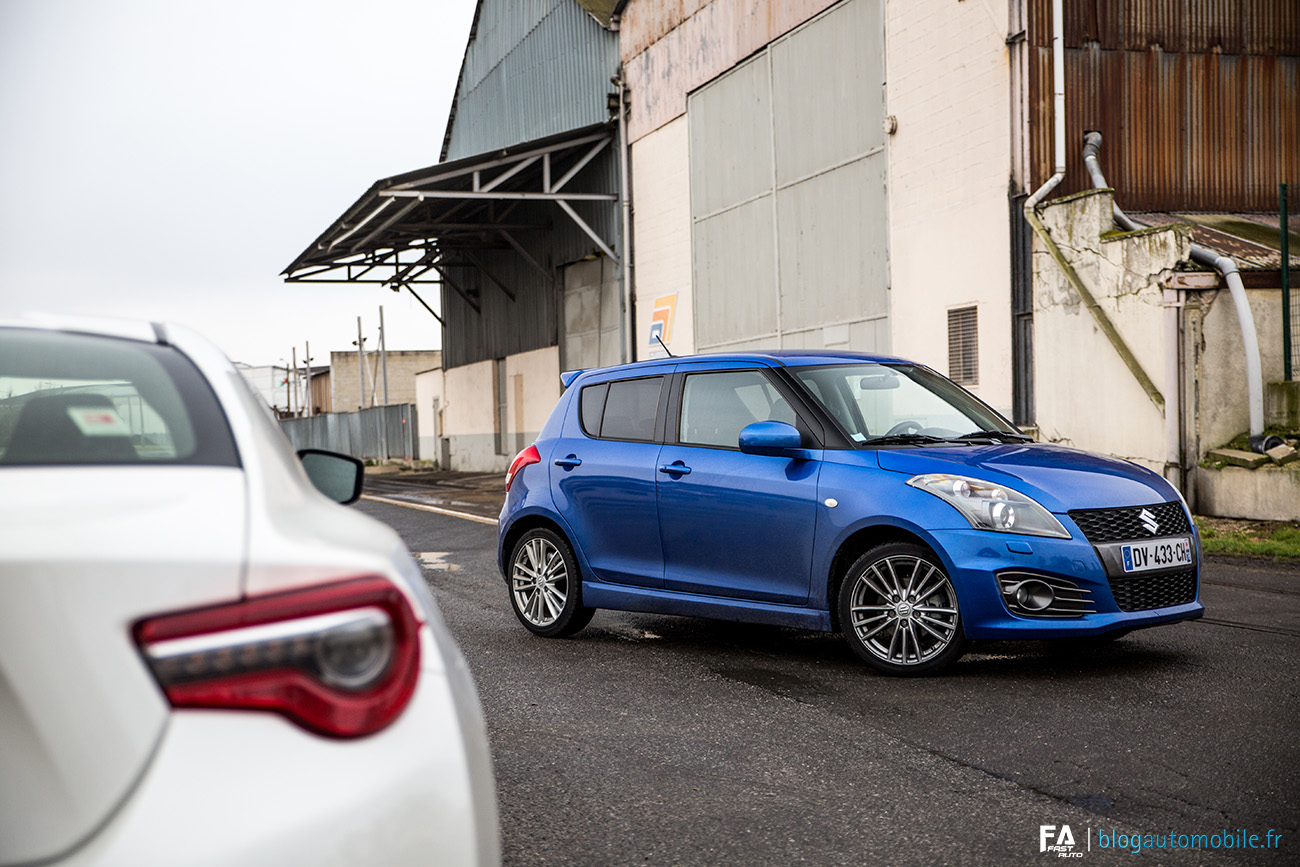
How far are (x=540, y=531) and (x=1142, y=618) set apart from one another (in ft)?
11.5

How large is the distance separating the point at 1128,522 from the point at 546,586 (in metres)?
3.39

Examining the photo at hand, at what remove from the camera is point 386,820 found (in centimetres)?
179

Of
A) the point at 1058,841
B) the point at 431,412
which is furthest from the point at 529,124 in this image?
the point at 1058,841

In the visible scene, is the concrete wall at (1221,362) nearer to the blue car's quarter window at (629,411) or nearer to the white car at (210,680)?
the blue car's quarter window at (629,411)

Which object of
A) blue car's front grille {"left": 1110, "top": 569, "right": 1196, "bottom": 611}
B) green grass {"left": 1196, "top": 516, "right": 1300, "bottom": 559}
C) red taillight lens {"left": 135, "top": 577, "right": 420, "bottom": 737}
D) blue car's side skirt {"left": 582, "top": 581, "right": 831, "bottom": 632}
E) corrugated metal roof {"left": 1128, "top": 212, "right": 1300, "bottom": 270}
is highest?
corrugated metal roof {"left": 1128, "top": 212, "right": 1300, "bottom": 270}

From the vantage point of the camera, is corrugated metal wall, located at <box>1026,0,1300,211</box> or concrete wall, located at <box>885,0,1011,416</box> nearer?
corrugated metal wall, located at <box>1026,0,1300,211</box>

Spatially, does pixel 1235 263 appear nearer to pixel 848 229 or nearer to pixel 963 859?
pixel 848 229

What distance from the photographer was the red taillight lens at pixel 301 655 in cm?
172

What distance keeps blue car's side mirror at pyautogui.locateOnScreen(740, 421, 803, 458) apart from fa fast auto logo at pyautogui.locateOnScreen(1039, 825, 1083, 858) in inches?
111

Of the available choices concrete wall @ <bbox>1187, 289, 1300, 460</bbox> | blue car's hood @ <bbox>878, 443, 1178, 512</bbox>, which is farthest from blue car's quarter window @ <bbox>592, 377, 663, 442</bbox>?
concrete wall @ <bbox>1187, 289, 1300, 460</bbox>

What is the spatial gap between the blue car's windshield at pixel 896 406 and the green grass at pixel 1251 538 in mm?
5059

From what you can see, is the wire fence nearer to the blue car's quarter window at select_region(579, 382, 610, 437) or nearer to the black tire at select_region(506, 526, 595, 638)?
the black tire at select_region(506, 526, 595, 638)

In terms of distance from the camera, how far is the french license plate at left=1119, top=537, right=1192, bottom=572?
5949 mm

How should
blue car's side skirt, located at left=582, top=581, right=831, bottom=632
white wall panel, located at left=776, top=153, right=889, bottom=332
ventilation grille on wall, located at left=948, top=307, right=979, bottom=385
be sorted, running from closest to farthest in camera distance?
blue car's side skirt, located at left=582, top=581, right=831, bottom=632 < ventilation grille on wall, located at left=948, top=307, right=979, bottom=385 < white wall panel, located at left=776, top=153, right=889, bottom=332
